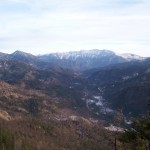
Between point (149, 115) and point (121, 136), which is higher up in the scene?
point (149, 115)

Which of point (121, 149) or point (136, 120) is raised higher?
point (136, 120)

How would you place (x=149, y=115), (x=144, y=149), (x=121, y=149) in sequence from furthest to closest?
(x=121, y=149), (x=144, y=149), (x=149, y=115)

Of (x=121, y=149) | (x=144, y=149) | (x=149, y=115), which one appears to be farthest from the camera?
(x=121, y=149)

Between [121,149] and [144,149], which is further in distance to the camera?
[121,149]

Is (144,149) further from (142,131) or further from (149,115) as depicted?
(149,115)

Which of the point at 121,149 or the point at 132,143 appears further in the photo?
the point at 121,149

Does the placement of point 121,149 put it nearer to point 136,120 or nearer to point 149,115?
point 136,120

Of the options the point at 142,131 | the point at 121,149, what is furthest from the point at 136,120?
the point at 121,149

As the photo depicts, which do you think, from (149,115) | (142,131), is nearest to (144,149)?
(142,131)
